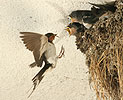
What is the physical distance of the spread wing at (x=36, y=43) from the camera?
116cm

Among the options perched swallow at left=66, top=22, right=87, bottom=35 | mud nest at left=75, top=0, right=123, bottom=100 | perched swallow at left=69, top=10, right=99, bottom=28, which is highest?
perched swallow at left=69, top=10, right=99, bottom=28

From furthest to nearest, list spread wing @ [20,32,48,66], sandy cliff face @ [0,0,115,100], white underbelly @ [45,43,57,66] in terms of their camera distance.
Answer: sandy cliff face @ [0,0,115,100] → white underbelly @ [45,43,57,66] → spread wing @ [20,32,48,66]

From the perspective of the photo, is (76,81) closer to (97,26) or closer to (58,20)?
(58,20)

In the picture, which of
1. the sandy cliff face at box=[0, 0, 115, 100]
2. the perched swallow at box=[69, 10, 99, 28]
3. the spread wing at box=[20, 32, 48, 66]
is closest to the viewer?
the spread wing at box=[20, 32, 48, 66]

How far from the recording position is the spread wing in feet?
3.80

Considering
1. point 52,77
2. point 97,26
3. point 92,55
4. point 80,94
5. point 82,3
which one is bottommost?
point 80,94

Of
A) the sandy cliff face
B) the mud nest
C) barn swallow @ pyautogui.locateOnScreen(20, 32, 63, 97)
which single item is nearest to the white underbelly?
barn swallow @ pyautogui.locateOnScreen(20, 32, 63, 97)

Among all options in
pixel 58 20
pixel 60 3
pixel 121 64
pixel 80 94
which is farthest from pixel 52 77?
pixel 121 64

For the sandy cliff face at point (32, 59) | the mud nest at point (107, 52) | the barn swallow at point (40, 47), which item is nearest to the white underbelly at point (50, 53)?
the barn swallow at point (40, 47)

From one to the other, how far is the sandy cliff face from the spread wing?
1.22 feet

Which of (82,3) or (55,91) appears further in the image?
(55,91)

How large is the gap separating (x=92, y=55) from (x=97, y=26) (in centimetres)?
15

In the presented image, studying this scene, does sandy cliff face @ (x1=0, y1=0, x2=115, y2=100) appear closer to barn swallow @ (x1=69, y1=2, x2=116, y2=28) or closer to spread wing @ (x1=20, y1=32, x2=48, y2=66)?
barn swallow @ (x1=69, y1=2, x2=116, y2=28)

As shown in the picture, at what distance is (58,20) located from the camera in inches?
62.2
